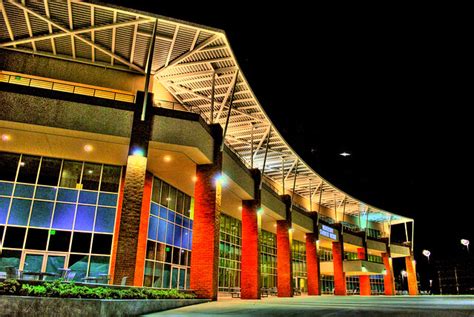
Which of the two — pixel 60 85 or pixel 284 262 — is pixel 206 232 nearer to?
pixel 60 85

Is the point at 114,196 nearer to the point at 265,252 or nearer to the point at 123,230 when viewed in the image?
the point at 123,230

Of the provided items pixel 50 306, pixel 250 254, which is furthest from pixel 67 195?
pixel 250 254

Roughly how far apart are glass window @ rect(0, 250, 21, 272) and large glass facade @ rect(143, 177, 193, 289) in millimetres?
6430

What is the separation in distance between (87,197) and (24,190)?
10.3 feet

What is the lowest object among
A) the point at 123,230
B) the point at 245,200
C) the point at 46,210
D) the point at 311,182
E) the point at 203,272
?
the point at 203,272

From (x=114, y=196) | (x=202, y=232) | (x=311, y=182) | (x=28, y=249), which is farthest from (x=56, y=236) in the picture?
(x=311, y=182)

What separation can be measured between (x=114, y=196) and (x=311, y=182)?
26.9 meters

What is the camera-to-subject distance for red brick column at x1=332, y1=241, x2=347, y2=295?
143 ft

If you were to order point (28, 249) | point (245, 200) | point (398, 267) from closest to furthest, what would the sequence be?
point (28, 249)
point (245, 200)
point (398, 267)

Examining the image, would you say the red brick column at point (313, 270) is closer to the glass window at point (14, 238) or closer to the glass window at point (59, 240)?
the glass window at point (59, 240)

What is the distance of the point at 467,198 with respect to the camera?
168ft

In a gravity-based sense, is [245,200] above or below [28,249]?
above

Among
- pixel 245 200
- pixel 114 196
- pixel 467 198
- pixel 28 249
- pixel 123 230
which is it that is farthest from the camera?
pixel 467 198

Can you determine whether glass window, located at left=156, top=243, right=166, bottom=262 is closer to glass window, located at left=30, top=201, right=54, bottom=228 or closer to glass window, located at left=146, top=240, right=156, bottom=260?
glass window, located at left=146, top=240, right=156, bottom=260
